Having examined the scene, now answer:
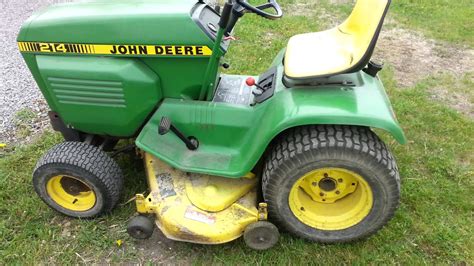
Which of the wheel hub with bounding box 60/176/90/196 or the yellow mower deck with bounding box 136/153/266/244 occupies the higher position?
the yellow mower deck with bounding box 136/153/266/244

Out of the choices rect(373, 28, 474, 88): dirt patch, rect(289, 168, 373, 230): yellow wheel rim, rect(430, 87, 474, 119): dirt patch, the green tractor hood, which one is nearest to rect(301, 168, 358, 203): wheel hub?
rect(289, 168, 373, 230): yellow wheel rim

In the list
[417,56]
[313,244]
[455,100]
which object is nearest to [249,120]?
[313,244]

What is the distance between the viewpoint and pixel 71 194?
2.71 meters

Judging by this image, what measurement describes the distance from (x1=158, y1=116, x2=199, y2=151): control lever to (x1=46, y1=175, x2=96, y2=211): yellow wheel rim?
649 mm

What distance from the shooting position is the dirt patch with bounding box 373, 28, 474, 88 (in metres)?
4.37

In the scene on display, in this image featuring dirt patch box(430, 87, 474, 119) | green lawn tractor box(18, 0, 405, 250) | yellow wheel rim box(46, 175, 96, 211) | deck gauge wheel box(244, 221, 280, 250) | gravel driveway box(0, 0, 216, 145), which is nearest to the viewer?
green lawn tractor box(18, 0, 405, 250)

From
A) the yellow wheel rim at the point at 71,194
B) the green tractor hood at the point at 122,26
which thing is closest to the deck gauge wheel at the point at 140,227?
the yellow wheel rim at the point at 71,194

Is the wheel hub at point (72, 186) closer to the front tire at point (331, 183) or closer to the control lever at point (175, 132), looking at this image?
the control lever at point (175, 132)

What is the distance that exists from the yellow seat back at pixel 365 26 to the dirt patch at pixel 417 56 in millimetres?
1823

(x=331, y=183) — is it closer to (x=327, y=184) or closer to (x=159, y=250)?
(x=327, y=184)

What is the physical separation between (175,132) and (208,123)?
0.20m

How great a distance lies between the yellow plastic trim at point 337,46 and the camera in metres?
2.20

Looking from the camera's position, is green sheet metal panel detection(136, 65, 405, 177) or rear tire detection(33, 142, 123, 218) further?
rear tire detection(33, 142, 123, 218)

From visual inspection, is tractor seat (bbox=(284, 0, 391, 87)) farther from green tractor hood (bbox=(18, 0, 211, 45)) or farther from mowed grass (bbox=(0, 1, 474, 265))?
mowed grass (bbox=(0, 1, 474, 265))
